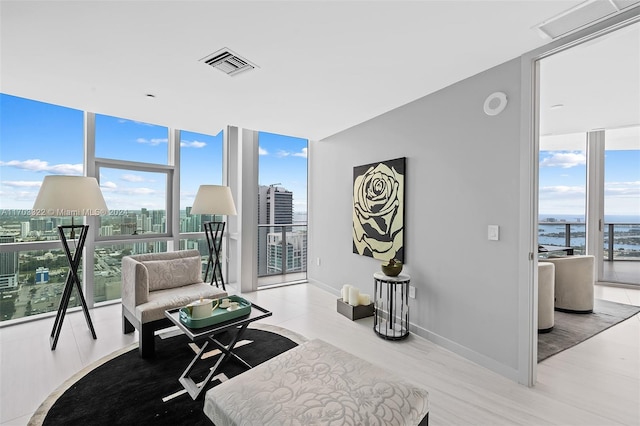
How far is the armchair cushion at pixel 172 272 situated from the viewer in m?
3.08

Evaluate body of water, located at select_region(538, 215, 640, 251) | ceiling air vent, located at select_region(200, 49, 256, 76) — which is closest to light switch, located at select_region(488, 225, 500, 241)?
ceiling air vent, located at select_region(200, 49, 256, 76)

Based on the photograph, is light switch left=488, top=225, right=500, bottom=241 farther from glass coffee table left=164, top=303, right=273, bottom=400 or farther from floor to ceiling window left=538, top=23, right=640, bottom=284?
floor to ceiling window left=538, top=23, right=640, bottom=284

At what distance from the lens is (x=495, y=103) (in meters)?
2.44

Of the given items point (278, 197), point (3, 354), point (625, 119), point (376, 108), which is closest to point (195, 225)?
point (278, 197)

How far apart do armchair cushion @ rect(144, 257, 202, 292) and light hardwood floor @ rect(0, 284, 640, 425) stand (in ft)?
1.92

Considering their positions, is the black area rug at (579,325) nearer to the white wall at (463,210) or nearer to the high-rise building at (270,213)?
the white wall at (463,210)

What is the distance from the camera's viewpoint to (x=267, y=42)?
2.14 meters

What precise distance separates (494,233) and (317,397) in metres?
1.94

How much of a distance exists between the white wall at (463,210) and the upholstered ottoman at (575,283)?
190 centimetres

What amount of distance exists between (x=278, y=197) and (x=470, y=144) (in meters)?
3.34

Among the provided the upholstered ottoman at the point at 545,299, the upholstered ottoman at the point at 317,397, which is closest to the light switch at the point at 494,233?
the upholstered ottoman at the point at 545,299

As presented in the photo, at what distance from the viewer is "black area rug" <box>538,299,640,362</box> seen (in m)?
2.87

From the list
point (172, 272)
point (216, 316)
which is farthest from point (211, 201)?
point (216, 316)

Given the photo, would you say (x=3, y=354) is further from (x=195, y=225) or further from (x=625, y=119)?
(x=625, y=119)
